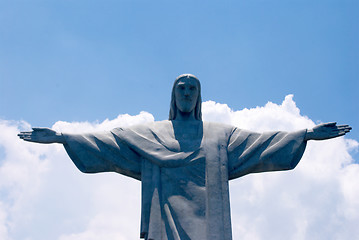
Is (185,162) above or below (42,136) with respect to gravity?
below

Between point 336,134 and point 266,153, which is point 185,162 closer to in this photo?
point 266,153

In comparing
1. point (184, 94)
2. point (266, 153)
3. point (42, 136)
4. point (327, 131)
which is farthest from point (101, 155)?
point (327, 131)

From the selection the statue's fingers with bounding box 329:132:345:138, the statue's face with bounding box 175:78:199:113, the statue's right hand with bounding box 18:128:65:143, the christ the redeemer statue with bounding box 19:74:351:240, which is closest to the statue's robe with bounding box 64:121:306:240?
the christ the redeemer statue with bounding box 19:74:351:240

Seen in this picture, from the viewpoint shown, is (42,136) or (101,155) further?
(101,155)

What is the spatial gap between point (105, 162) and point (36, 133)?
188 cm

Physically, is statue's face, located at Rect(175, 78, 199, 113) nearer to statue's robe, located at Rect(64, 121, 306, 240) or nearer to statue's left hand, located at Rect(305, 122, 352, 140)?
statue's robe, located at Rect(64, 121, 306, 240)

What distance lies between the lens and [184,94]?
50.1 ft

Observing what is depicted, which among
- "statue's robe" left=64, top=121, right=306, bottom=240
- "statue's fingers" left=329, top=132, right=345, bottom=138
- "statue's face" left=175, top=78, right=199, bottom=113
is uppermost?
"statue's face" left=175, top=78, right=199, bottom=113

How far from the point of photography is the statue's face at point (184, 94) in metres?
15.3

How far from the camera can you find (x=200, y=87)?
15602mm

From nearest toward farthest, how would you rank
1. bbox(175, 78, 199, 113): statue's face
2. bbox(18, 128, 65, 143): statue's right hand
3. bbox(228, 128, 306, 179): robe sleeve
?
bbox(18, 128, 65, 143): statue's right hand
bbox(228, 128, 306, 179): robe sleeve
bbox(175, 78, 199, 113): statue's face

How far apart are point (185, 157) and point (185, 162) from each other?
13 cm

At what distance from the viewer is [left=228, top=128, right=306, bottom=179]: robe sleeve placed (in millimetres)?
14719

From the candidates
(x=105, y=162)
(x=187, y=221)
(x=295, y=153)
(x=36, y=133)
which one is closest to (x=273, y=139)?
(x=295, y=153)
